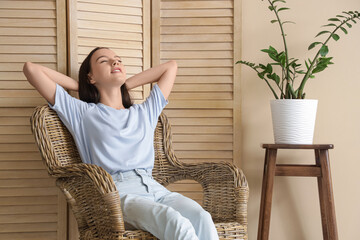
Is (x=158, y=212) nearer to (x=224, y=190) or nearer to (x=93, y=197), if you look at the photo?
(x=93, y=197)

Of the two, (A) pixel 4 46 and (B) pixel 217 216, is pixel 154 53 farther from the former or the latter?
(B) pixel 217 216

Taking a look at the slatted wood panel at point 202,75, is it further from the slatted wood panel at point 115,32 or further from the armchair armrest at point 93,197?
the armchair armrest at point 93,197

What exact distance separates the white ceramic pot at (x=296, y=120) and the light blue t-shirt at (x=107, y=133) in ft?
2.30

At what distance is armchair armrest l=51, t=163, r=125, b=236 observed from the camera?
168 centimetres

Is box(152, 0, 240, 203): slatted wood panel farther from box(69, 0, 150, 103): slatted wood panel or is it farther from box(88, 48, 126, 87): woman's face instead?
box(88, 48, 126, 87): woman's face

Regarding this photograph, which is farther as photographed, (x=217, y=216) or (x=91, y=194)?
(x=217, y=216)

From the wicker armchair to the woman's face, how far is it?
0.26 meters

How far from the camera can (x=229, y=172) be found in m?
2.03

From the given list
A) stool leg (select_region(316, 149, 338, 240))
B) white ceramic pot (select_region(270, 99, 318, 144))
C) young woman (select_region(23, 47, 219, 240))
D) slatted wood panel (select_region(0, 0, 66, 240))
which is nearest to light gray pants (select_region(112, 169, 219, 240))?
young woman (select_region(23, 47, 219, 240))

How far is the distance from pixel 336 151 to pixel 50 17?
5.61ft

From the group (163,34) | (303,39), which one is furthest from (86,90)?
(303,39)

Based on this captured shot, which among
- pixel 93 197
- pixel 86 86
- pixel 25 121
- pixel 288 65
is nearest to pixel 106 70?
pixel 86 86

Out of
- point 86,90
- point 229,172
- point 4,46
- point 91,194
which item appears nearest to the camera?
point 91,194

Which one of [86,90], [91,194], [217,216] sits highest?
[86,90]
